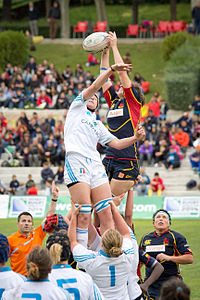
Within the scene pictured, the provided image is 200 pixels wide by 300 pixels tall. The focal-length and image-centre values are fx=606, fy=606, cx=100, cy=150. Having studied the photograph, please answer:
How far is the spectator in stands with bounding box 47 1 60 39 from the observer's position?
40219mm

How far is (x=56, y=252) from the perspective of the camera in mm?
5289

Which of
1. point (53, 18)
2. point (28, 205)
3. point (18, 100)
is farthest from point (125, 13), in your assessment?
point (28, 205)

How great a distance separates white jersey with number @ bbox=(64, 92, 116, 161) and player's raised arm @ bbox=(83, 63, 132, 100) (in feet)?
0.39

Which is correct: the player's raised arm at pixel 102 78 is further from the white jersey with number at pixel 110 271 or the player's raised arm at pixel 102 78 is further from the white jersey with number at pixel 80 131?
the white jersey with number at pixel 110 271

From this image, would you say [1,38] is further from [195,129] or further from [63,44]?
[195,129]

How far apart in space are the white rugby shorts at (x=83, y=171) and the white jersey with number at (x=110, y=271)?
1210mm

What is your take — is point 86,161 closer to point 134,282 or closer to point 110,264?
point 134,282

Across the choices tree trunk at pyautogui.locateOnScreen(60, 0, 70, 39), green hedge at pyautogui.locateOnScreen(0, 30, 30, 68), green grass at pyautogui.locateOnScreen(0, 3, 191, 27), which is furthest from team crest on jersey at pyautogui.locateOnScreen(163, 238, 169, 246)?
green grass at pyautogui.locateOnScreen(0, 3, 191, 27)

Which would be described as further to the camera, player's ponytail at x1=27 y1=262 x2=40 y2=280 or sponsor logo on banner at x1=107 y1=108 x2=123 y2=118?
sponsor logo on banner at x1=107 y1=108 x2=123 y2=118

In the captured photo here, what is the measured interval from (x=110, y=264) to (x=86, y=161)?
64.4 inches

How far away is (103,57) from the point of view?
317 inches

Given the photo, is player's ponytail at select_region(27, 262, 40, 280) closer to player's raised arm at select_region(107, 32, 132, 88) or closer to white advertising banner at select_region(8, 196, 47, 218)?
player's raised arm at select_region(107, 32, 132, 88)

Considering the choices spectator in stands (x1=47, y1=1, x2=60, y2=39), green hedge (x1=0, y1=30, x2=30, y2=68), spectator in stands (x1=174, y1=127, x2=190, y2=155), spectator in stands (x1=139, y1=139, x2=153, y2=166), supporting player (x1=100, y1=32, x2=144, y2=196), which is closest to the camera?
supporting player (x1=100, y1=32, x2=144, y2=196)

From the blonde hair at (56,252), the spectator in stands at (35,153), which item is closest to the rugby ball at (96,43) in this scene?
the blonde hair at (56,252)
